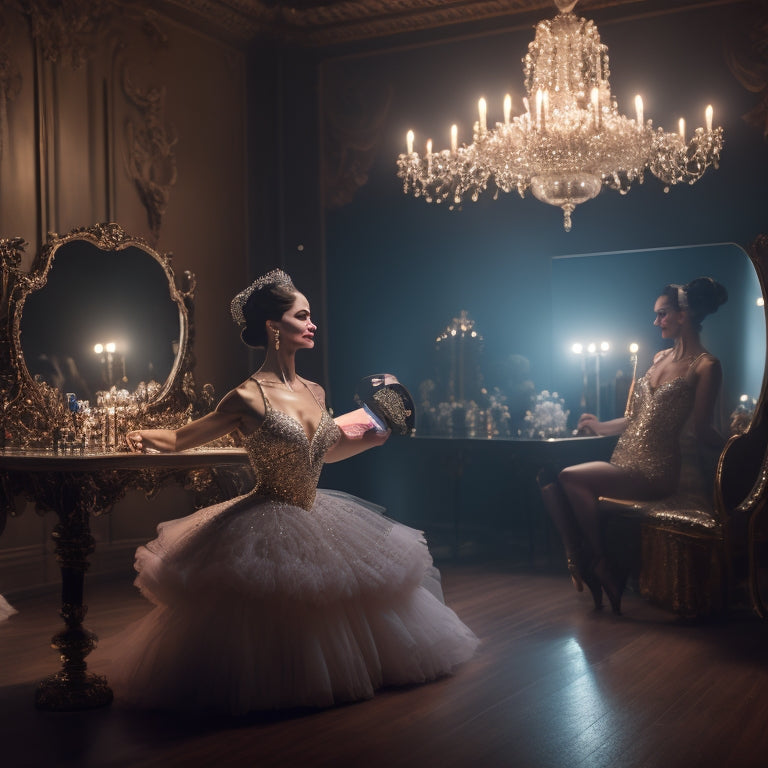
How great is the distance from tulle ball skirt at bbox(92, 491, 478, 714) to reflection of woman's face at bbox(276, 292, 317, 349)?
0.63 m

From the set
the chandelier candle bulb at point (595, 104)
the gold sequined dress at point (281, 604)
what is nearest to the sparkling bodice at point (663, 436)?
the chandelier candle bulb at point (595, 104)

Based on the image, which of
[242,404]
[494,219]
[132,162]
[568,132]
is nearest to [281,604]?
A: [242,404]

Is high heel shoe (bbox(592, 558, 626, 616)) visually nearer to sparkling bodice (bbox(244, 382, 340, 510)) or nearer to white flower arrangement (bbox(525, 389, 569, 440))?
white flower arrangement (bbox(525, 389, 569, 440))

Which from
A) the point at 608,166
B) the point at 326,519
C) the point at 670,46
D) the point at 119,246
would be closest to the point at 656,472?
the point at 608,166

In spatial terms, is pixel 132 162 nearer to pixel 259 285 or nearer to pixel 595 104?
pixel 259 285

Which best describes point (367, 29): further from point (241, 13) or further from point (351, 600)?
point (351, 600)

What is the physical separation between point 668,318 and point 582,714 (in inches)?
113

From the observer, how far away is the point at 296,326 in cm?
401

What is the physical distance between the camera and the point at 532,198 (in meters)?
7.02

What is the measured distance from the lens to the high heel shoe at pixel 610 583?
17.1 feet

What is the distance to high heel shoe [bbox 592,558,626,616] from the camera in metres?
5.21

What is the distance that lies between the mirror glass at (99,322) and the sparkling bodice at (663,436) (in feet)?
8.92

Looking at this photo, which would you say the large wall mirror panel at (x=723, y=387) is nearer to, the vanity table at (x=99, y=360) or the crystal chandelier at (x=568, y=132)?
the crystal chandelier at (x=568, y=132)

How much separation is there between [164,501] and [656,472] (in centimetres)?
315
